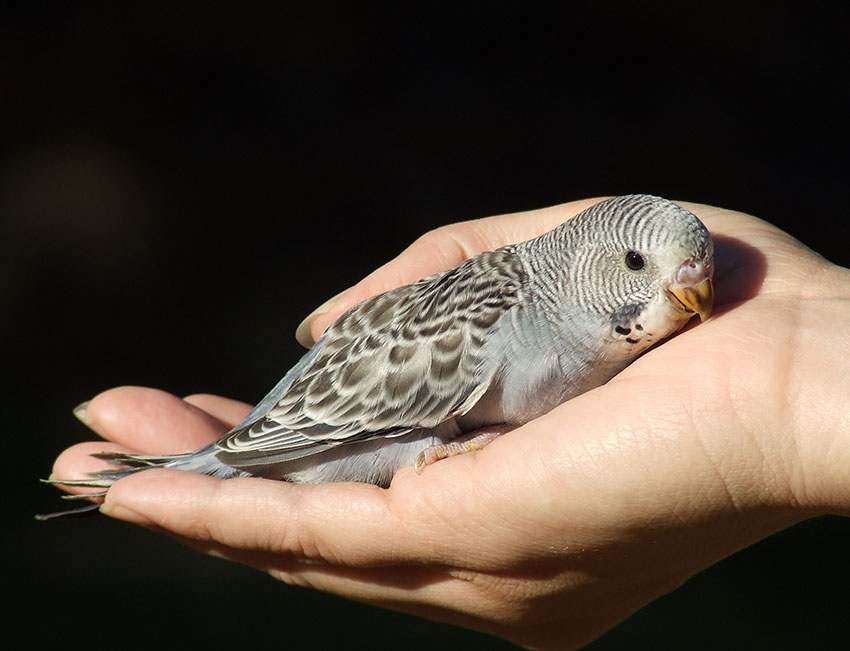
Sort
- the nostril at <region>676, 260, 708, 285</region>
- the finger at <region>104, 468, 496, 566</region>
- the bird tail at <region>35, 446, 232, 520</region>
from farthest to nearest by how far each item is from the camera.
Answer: the bird tail at <region>35, 446, 232, 520</region>
the finger at <region>104, 468, 496, 566</region>
the nostril at <region>676, 260, 708, 285</region>

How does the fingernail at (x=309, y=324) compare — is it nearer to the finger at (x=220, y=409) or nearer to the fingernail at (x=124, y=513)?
the finger at (x=220, y=409)

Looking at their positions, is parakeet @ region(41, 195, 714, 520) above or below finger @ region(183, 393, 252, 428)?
above

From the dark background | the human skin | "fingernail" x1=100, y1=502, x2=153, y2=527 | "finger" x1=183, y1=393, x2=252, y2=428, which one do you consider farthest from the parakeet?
the dark background

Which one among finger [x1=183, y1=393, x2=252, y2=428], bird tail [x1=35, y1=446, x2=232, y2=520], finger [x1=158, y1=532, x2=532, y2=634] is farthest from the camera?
finger [x1=183, y1=393, x2=252, y2=428]

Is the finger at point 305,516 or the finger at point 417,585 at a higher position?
the finger at point 305,516

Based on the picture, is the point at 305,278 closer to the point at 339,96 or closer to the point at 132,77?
the point at 339,96

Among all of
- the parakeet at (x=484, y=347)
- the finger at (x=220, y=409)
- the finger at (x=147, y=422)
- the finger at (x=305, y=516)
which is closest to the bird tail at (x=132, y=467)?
the parakeet at (x=484, y=347)

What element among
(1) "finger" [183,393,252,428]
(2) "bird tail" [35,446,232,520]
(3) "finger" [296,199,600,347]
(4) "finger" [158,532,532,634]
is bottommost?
(4) "finger" [158,532,532,634]

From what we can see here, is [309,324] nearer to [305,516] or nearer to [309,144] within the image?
[305,516]

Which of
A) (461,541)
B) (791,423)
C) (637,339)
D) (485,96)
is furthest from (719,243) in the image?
(485,96)

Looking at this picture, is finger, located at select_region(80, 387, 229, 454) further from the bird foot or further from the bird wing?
the bird foot
